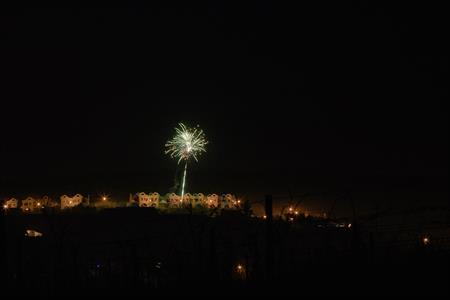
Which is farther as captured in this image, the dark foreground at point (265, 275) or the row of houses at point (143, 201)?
the row of houses at point (143, 201)

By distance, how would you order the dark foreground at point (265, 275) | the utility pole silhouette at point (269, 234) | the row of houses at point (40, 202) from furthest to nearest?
1. the row of houses at point (40, 202)
2. the utility pole silhouette at point (269, 234)
3. the dark foreground at point (265, 275)

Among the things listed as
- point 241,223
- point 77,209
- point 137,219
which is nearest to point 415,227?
point 241,223

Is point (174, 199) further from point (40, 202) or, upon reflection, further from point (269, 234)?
point (269, 234)

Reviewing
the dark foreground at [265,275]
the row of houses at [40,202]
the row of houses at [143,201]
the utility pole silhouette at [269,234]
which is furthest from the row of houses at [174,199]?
the utility pole silhouette at [269,234]

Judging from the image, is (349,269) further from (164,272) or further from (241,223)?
(241,223)

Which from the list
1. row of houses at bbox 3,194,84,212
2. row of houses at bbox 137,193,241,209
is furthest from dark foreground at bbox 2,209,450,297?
row of houses at bbox 3,194,84,212

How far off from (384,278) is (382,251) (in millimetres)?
4322

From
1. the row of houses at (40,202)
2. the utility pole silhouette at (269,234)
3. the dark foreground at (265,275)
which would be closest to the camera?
the dark foreground at (265,275)

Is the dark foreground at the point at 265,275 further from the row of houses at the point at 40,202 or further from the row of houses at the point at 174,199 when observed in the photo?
the row of houses at the point at 40,202

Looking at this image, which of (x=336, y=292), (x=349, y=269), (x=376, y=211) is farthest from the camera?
(x=376, y=211)

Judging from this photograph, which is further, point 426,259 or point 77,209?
point 77,209

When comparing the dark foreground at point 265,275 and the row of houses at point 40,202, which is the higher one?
the row of houses at point 40,202

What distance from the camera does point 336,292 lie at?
963cm

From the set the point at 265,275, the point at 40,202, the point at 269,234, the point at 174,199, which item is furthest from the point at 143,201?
the point at 269,234
